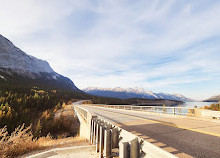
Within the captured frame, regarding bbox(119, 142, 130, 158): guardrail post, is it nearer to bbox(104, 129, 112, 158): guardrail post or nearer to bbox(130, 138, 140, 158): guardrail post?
bbox(130, 138, 140, 158): guardrail post

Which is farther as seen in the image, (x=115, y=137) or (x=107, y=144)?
(x=115, y=137)

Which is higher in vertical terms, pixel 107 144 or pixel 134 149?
pixel 134 149

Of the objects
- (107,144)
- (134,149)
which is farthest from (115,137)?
(134,149)

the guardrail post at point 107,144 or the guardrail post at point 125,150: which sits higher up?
the guardrail post at point 125,150

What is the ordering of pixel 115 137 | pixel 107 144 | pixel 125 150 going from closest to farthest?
pixel 125 150 < pixel 107 144 < pixel 115 137

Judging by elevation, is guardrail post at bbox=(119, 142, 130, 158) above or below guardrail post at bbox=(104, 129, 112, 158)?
above

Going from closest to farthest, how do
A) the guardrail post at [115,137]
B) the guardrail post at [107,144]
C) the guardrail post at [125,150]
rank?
the guardrail post at [125,150] < the guardrail post at [107,144] < the guardrail post at [115,137]

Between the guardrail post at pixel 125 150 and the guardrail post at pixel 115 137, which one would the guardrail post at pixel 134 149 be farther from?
the guardrail post at pixel 115 137

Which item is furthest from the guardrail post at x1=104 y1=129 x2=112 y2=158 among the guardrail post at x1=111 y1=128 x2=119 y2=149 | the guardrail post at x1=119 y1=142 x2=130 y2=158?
the guardrail post at x1=119 y1=142 x2=130 y2=158

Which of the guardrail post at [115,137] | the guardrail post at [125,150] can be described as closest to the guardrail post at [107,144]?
the guardrail post at [115,137]

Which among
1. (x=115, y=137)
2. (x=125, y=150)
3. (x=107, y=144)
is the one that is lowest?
(x=107, y=144)

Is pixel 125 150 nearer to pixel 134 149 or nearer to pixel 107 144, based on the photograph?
pixel 134 149

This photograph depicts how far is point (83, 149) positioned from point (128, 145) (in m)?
3.46

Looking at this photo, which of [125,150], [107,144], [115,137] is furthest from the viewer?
[115,137]
